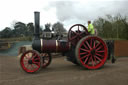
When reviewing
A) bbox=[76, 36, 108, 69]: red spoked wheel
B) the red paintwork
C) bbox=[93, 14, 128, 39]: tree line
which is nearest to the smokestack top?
the red paintwork

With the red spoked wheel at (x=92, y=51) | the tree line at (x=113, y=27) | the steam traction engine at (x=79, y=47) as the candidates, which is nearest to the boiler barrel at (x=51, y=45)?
the steam traction engine at (x=79, y=47)

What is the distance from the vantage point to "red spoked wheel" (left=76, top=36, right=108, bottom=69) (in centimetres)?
612

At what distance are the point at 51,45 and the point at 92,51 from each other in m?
1.85

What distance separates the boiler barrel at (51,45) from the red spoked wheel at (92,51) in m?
0.66

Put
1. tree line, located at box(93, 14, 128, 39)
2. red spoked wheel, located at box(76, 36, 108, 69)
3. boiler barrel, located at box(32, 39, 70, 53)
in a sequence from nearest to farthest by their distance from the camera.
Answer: red spoked wheel, located at box(76, 36, 108, 69) → boiler barrel, located at box(32, 39, 70, 53) → tree line, located at box(93, 14, 128, 39)

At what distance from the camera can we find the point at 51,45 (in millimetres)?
6258

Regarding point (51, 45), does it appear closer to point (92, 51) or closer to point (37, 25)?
point (37, 25)

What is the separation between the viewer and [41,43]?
623 centimetres

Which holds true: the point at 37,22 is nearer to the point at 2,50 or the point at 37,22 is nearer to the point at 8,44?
the point at 2,50

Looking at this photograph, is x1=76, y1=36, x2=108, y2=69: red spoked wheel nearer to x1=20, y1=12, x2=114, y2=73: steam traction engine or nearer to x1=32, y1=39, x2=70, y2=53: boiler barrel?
x1=20, y1=12, x2=114, y2=73: steam traction engine

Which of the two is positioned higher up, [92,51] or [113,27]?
[113,27]

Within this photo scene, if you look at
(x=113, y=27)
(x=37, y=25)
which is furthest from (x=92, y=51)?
(x=113, y=27)

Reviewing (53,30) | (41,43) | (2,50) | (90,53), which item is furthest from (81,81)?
(2,50)

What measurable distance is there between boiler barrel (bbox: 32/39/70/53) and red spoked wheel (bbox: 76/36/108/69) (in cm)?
66
